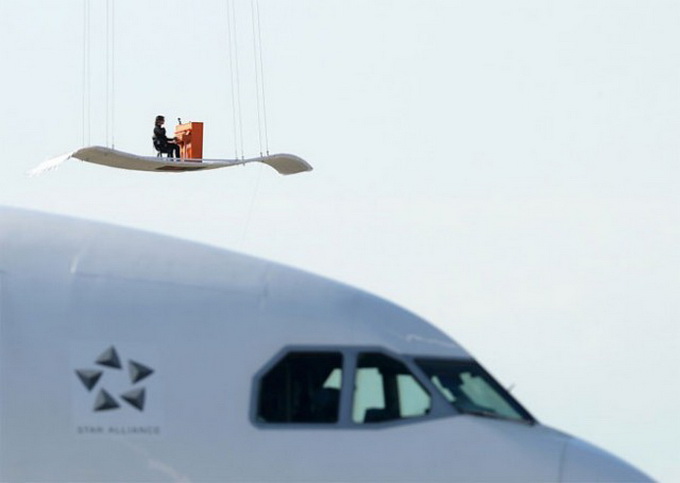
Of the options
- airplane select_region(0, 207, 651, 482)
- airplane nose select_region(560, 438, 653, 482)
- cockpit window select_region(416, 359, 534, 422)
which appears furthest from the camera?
cockpit window select_region(416, 359, 534, 422)

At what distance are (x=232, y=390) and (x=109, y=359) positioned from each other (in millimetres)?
1278

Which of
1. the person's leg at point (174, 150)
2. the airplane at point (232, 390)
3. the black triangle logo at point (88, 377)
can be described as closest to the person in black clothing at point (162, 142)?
the person's leg at point (174, 150)

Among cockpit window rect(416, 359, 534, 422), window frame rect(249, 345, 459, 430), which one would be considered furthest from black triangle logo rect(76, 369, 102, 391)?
cockpit window rect(416, 359, 534, 422)

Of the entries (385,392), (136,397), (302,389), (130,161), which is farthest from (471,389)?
(130,161)

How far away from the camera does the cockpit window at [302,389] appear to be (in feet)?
84.3

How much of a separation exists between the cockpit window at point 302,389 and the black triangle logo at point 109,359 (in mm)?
1477

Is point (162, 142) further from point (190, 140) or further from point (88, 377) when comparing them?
point (88, 377)

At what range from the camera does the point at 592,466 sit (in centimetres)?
2567

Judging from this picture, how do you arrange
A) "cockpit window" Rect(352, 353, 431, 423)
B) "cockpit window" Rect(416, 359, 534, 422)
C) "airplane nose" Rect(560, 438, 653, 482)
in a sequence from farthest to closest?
"cockpit window" Rect(416, 359, 534, 422), "cockpit window" Rect(352, 353, 431, 423), "airplane nose" Rect(560, 438, 653, 482)

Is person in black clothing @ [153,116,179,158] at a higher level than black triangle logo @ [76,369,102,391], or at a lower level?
higher

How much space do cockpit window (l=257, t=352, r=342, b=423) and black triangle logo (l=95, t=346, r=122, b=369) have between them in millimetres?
1477

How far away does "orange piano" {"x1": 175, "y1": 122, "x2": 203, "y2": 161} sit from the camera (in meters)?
59.5

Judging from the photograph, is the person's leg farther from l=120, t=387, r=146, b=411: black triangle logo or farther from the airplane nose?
the airplane nose

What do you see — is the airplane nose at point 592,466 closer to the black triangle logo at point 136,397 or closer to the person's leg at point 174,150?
the black triangle logo at point 136,397
